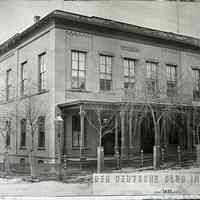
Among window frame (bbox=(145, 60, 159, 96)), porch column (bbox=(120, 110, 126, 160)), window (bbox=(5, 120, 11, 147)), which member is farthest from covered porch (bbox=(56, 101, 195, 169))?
window (bbox=(5, 120, 11, 147))

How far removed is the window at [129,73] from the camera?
580 cm

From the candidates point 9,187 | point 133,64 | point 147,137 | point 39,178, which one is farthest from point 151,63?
point 9,187

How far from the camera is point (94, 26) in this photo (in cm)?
583

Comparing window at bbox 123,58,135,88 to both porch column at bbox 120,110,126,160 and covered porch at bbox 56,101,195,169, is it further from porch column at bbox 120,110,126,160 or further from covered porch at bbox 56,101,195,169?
porch column at bbox 120,110,126,160

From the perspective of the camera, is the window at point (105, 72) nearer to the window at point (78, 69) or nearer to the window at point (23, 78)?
the window at point (78, 69)

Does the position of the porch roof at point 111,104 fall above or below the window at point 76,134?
above

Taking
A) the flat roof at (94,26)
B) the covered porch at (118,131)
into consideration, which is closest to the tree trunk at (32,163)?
the covered porch at (118,131)

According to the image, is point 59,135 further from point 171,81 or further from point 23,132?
point 171,81

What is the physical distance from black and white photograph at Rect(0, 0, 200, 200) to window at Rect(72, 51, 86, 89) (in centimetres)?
2

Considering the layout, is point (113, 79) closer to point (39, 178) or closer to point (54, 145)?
point (54, 145)

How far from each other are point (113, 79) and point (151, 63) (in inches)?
28.2

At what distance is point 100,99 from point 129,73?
2.18ft

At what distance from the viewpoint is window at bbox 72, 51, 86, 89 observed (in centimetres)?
583

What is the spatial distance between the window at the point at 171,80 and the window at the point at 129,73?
2.02 ft
